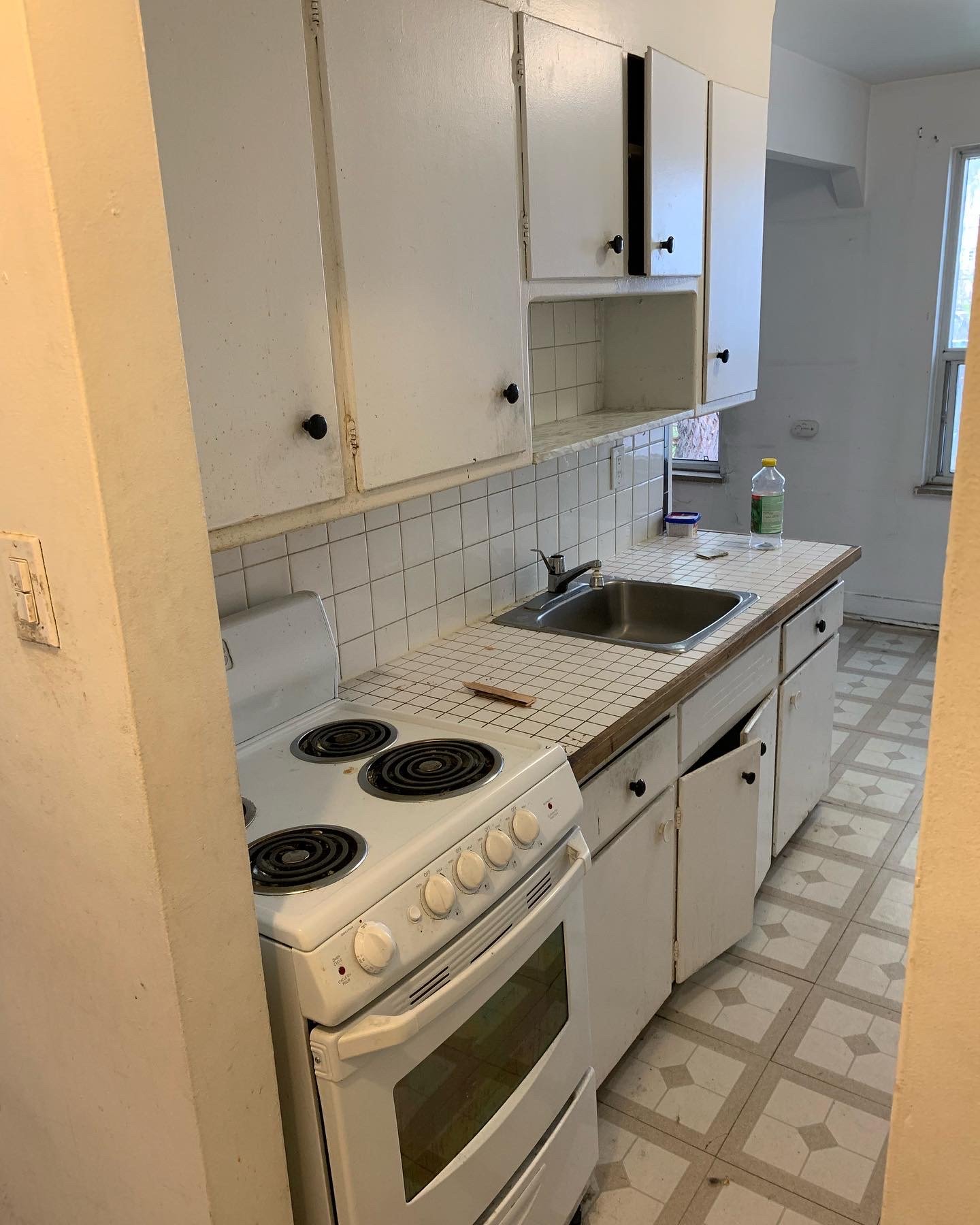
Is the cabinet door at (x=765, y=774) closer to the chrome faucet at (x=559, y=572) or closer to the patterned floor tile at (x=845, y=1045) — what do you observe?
the patterned floor tile at (x=845, y=1045)

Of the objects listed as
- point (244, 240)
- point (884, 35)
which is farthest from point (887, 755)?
point (244, 240)

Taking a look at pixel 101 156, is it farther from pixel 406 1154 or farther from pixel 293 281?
pixel 406 1154

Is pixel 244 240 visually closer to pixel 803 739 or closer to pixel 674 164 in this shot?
pixel 674 164

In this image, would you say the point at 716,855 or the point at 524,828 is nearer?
the point at 524,828

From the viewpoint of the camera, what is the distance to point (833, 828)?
10.0 feet

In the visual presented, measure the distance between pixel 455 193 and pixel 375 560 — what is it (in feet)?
2.41

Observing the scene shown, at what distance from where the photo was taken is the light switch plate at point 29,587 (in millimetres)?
991

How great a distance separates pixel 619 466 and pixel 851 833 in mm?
1366

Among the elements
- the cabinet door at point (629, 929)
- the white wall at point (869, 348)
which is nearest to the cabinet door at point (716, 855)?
the cabinet door at point (629, 929)

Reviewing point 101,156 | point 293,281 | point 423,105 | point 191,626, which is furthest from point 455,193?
point 191,626

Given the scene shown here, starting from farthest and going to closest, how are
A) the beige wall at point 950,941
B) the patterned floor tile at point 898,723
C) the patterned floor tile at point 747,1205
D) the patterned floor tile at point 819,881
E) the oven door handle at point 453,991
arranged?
the patterned floor tile at point 898,723 < the patterned floor tile at point 819,881 < the patterned floor tile at point 747,1205 < the oven door handle at point 453,991 < the beige wall at point 950,941

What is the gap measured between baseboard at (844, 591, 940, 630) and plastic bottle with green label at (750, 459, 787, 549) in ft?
6.11

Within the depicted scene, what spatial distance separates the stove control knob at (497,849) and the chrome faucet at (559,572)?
1.18m

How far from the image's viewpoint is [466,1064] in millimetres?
1371
